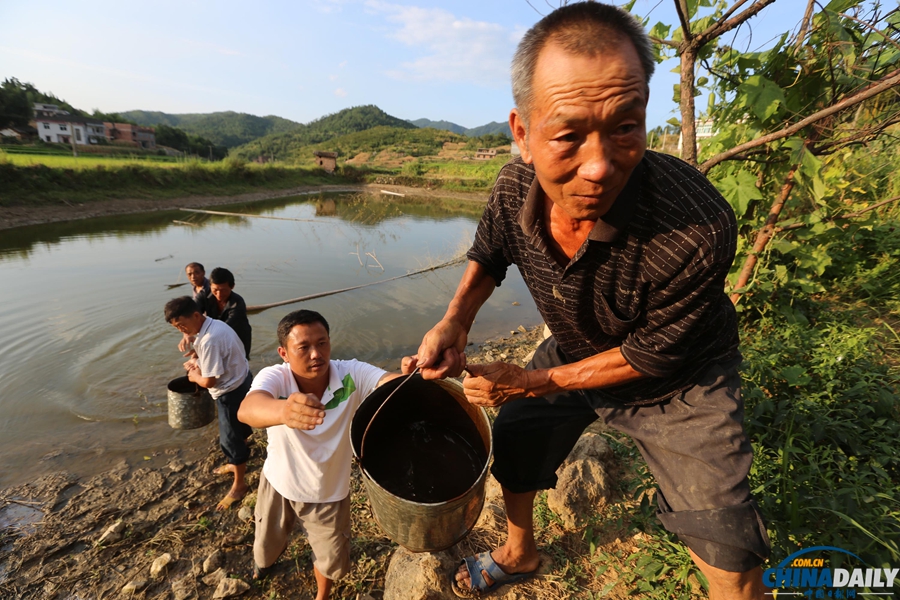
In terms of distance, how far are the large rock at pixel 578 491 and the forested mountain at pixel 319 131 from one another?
83.6 m

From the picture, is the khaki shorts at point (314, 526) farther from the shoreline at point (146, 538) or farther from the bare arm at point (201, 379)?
the bare arm at point (201, 379)

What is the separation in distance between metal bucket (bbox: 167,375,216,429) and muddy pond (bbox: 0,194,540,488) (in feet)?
1.50

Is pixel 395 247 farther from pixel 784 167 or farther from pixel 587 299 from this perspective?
pixel 587 299

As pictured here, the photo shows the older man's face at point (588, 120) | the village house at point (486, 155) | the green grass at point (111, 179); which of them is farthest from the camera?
the village house at point (486, 155)

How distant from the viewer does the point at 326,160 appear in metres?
34.9

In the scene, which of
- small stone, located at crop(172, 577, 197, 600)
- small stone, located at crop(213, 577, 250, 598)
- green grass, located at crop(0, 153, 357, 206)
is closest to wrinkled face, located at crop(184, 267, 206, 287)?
small stone, located at crop(172, 577, 197, 600)

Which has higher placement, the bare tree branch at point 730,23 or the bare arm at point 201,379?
the bare tree branch at point 730,23

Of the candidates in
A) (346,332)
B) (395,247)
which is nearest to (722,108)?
(346,332)

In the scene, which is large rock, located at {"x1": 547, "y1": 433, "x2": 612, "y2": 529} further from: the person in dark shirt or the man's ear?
the person in dark shirt

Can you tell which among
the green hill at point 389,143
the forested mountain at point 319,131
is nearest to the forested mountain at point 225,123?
the forested mountain at point 319,131

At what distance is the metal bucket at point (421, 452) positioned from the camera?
54.4 inches

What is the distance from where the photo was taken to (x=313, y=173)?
32875 mm

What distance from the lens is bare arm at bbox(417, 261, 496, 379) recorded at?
5.51 feet

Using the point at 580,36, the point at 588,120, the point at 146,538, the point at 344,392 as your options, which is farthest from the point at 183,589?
the point at 580,36
